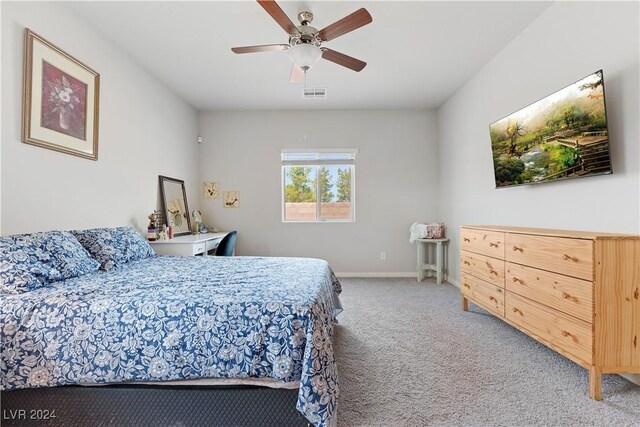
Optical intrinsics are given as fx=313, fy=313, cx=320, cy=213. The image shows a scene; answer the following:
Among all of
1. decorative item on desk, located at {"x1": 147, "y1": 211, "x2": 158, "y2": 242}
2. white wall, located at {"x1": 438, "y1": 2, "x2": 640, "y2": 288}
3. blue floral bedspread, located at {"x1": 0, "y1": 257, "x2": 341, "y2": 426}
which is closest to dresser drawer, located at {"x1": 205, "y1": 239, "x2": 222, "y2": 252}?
decorative item on desk, located at {"x1": 147, "y1": 211, "x2": 158, "y2": 242}

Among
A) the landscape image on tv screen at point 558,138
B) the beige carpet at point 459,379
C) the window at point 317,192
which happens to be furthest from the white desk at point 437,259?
the landscape image on tv screen at point 558,138

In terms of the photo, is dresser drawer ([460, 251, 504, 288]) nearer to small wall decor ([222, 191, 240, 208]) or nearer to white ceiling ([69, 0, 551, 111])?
white ceiling ([69, 0, 551, 111])

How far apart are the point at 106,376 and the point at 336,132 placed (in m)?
4.25

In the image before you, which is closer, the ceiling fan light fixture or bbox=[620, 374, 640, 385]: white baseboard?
bbox=[620, 374, 640, 385]: white baseboard

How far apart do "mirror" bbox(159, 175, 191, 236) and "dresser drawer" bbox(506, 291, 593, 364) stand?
3.77 m

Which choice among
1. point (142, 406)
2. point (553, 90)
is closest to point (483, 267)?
point (553, 90)

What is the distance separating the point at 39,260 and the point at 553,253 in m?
3.13

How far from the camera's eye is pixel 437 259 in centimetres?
446

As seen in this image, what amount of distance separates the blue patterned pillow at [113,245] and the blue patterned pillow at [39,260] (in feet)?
0.42

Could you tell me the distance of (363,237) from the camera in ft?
16.4

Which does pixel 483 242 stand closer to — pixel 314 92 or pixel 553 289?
pixel 553 289

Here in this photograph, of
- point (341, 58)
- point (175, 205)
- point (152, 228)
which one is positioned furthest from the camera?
point (175, 205)

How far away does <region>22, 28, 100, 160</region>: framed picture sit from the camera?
7.02ft

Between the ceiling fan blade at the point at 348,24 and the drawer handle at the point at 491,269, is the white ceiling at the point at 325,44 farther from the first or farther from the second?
the drawer handle at the point at 491,269
